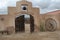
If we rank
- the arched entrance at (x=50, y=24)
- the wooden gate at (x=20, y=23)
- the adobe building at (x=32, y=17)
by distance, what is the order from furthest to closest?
the wooden gate at (x=20, y=23), the arched entrance at (x=50, y=24), the adobe building at (x=32, y=17)

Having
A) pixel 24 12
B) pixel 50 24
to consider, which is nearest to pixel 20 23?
pixel 24 12

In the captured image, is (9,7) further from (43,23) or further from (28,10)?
(43,23)

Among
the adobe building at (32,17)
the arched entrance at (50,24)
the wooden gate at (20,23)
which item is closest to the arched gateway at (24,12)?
the adobe building at (32,17)

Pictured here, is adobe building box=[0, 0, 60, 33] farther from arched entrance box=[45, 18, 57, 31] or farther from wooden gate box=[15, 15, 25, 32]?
wooden gate box=[15, 15, 25, 32]

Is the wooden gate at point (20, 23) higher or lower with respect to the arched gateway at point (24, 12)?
lower

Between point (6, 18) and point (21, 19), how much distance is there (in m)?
4.33

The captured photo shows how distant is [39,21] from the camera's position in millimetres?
19812

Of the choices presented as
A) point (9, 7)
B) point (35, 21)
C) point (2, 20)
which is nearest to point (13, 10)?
point (9, 7)

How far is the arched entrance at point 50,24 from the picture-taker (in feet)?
65.0

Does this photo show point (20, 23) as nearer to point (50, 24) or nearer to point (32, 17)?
point (32, 17)

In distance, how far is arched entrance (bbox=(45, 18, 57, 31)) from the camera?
65.0 feet

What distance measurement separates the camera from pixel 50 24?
20.2 meters

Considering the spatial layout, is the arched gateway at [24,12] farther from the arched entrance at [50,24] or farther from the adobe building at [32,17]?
the arched entrance at [50,24]

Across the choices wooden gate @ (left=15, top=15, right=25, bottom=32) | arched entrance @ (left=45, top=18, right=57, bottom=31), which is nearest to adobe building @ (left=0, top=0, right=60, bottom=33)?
arched entrance @ (left=45, top=18, right=57, bottom=31)
